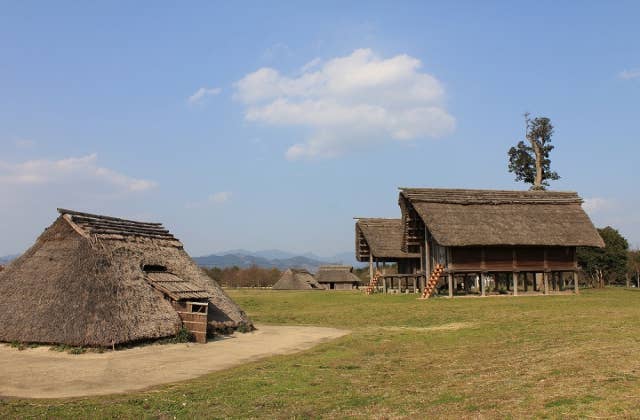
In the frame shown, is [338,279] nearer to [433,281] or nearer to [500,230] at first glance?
[433,281]

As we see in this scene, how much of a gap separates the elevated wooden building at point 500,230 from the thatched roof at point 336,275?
36953 millimetres

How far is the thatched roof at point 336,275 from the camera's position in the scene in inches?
2847

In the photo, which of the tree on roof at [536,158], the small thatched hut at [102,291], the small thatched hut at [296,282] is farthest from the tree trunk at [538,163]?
the small thatched hut at [296,282]

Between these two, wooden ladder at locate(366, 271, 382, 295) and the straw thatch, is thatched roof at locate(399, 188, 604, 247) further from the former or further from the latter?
the straw thatch

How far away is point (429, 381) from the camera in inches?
412

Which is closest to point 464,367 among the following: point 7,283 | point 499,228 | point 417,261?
point 7,283

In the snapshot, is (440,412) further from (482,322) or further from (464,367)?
(482,322)

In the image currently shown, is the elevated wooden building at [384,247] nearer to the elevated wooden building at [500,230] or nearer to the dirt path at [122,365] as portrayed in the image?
the elevated wooden building at [500,230]

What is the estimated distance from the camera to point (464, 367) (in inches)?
457

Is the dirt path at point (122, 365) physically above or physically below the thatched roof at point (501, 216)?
below

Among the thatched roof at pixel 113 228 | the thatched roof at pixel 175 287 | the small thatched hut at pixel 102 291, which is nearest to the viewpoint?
the small thatched hut at pixel 102 291

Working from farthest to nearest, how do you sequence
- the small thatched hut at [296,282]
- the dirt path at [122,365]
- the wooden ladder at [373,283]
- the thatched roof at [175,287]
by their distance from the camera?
the small thatched hut at [296,282]
the wooden ladder at [373,283]
the thatched roof at [175,287]
the dirt path at [122,365]

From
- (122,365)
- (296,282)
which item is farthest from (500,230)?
(296,282)

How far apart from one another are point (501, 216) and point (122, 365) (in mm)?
25578
